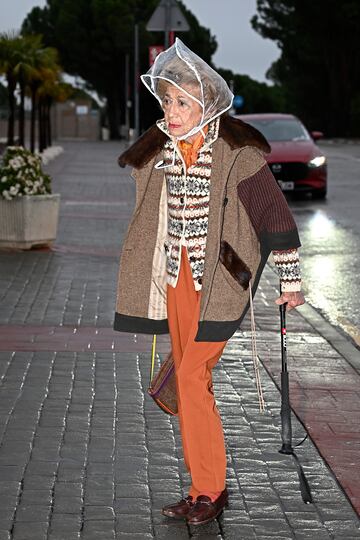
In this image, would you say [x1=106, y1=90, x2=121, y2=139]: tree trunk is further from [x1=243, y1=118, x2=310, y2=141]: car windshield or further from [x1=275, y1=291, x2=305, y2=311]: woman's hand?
[x1=275, y1=291, x2=305, y2=311]: woman's hand

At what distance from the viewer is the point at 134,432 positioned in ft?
22.4

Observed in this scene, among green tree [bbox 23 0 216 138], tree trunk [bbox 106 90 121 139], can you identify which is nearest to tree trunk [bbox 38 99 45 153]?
green tree [bbox 23 0 216 138]

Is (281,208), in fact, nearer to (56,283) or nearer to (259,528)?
(259,528)

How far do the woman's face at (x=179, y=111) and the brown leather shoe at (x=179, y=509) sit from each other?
4.53ft

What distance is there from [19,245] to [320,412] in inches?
327

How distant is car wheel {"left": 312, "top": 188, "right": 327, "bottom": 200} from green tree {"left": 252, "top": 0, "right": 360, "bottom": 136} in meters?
55.6

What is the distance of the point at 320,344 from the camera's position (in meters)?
9.54

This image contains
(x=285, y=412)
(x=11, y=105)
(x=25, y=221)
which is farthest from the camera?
(x=11, y=105)

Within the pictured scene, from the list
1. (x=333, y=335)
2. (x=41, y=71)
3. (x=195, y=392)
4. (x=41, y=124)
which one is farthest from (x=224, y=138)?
(x=41, y=124)

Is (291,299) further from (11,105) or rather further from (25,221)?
(11,105)

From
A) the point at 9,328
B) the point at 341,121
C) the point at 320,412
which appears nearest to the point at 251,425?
the point at 320,412

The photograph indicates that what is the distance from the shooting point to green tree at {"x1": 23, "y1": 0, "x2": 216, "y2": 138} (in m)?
99.2

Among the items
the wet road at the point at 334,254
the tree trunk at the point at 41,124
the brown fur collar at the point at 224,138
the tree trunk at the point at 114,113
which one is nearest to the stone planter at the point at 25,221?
Result: the wet road at the point at 334,254

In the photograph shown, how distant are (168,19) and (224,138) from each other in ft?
47.3
